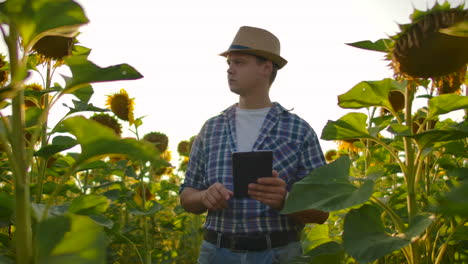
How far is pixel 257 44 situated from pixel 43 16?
5.74 ft

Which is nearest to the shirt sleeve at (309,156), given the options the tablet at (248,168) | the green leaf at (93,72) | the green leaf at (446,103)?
the tablet at (248,168)

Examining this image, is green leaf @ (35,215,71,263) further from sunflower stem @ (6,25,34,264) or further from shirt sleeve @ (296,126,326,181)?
shirt sleeve @ (296,126,326,181)

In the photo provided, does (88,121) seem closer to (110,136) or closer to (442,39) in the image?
(110,136)

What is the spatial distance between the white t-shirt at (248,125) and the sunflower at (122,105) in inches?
52.8

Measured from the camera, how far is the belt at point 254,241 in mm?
1957

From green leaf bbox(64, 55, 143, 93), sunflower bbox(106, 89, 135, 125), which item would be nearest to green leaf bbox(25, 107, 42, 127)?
green leaf bbox(64, 55, 143, 93)

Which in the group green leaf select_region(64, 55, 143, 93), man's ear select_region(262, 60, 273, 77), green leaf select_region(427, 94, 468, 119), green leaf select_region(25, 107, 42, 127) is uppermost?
man's ear select_region(262, 60, 273, 77)

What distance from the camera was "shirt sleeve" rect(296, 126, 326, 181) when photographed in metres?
2.14

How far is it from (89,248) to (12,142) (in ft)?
0.86

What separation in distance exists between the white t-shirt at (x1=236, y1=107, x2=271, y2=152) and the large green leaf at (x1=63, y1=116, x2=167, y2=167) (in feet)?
4.89

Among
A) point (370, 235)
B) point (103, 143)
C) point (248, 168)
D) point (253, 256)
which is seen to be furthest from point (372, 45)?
point (253, 256)

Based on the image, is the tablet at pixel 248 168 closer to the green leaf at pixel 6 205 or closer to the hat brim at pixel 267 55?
the hat brim at pixel 267 55

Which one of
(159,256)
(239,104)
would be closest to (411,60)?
(239,104)

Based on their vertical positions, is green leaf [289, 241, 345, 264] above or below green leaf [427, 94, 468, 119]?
below
